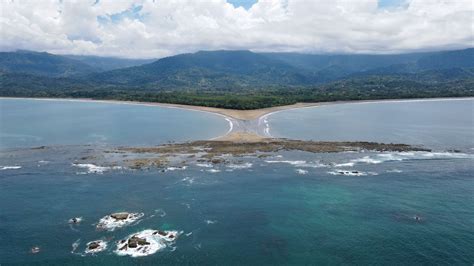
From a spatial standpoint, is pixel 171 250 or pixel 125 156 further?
pixel 125 156

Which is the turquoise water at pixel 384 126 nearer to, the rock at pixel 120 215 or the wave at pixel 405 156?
the wave at pixel 405 156

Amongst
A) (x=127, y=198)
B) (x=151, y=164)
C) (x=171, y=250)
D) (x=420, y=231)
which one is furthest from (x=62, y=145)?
(x=420, y=231)

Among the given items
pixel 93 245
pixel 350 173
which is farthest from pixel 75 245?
pixel 350 173

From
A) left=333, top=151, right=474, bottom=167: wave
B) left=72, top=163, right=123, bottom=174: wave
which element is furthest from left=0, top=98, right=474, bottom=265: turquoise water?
left=72, top=163, right=123, bottom=174: wave

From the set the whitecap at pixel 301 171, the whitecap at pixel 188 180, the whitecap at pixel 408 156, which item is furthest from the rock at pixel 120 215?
the whitecap at pixel 408 156

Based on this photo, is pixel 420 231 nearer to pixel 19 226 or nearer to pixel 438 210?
pixel 438 210

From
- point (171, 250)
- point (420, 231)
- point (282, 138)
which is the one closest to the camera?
point (171, 250)

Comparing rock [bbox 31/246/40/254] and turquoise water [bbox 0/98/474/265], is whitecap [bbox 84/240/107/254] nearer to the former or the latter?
turquoise water [bbox 0/98/474/265]

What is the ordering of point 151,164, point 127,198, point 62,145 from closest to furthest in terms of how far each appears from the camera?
point 127,198, point 151,164, point 62,145
